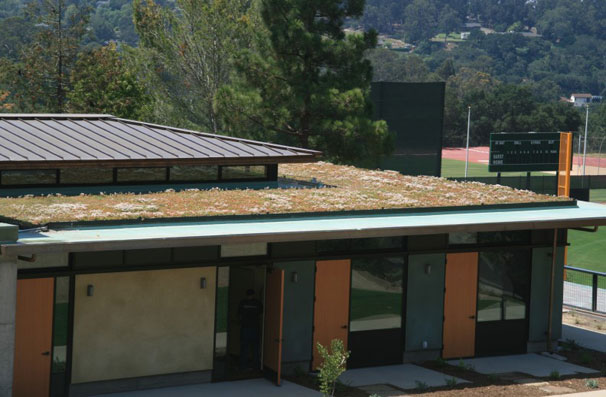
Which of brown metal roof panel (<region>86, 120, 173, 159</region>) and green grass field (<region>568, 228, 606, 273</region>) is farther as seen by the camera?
green grass field (<region>568, 228, 606, 273</region>)

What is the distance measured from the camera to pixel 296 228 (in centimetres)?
1709

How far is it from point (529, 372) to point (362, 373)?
10.7 ft

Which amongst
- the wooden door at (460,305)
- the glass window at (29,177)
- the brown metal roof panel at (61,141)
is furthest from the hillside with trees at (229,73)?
the glass window at (29,177)

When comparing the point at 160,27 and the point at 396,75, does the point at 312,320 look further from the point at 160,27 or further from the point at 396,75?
the point at 396,75

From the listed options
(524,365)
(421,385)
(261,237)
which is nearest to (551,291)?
(524,365)

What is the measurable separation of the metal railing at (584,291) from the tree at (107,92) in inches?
1043

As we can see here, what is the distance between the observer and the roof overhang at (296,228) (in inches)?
583

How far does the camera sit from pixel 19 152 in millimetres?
19031

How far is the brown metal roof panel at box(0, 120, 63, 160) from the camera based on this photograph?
19.1 m

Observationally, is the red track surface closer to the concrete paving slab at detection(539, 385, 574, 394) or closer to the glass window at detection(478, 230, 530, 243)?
the glass window at detection(478, 230, 530, 243)

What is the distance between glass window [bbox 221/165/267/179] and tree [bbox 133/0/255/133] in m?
27.6

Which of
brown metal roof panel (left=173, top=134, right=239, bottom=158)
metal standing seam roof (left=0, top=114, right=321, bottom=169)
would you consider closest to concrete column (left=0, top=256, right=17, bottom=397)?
metal standing seam roof (left=0, top=114, right=321, bottom=169)

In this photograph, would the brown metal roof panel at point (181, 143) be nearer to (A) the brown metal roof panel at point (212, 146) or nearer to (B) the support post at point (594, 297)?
(A) the brown metal roof panel at point (212, 146)

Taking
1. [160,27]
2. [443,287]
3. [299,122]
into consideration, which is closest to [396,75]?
[160,27]
